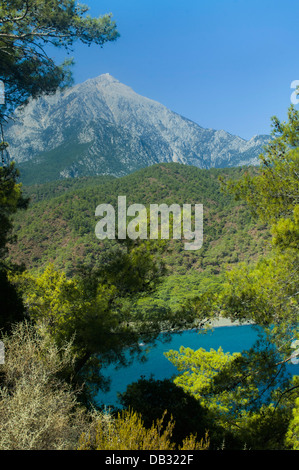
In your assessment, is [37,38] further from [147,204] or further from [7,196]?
[147,204]

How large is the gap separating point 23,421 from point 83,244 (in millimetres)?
48241

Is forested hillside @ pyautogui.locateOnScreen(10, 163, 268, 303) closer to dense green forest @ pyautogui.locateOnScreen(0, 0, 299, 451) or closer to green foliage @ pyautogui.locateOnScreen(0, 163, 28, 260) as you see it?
dense green forest @ pyautogui.locateOnScreen(0, 0, 299, 451)

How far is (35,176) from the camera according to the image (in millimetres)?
113625

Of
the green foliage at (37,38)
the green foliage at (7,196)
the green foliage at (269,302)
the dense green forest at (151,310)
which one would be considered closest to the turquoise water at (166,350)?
the dense green forest at (151,310)

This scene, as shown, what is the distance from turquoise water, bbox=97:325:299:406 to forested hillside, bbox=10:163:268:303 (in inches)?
277

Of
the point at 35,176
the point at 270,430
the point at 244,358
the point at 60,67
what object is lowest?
the point at 270,430

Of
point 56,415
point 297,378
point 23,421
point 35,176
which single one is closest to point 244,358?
point 297,378

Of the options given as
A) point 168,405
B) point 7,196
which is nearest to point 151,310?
point 168,405

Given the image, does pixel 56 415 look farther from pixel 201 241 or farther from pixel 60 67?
pixel 201 241

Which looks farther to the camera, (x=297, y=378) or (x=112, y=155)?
(x=112, y=155)

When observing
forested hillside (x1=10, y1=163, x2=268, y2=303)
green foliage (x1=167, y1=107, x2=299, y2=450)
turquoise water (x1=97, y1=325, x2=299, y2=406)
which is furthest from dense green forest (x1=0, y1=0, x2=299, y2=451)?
forested hillside (x1=10, y1=163, x2=268, y2=303)
